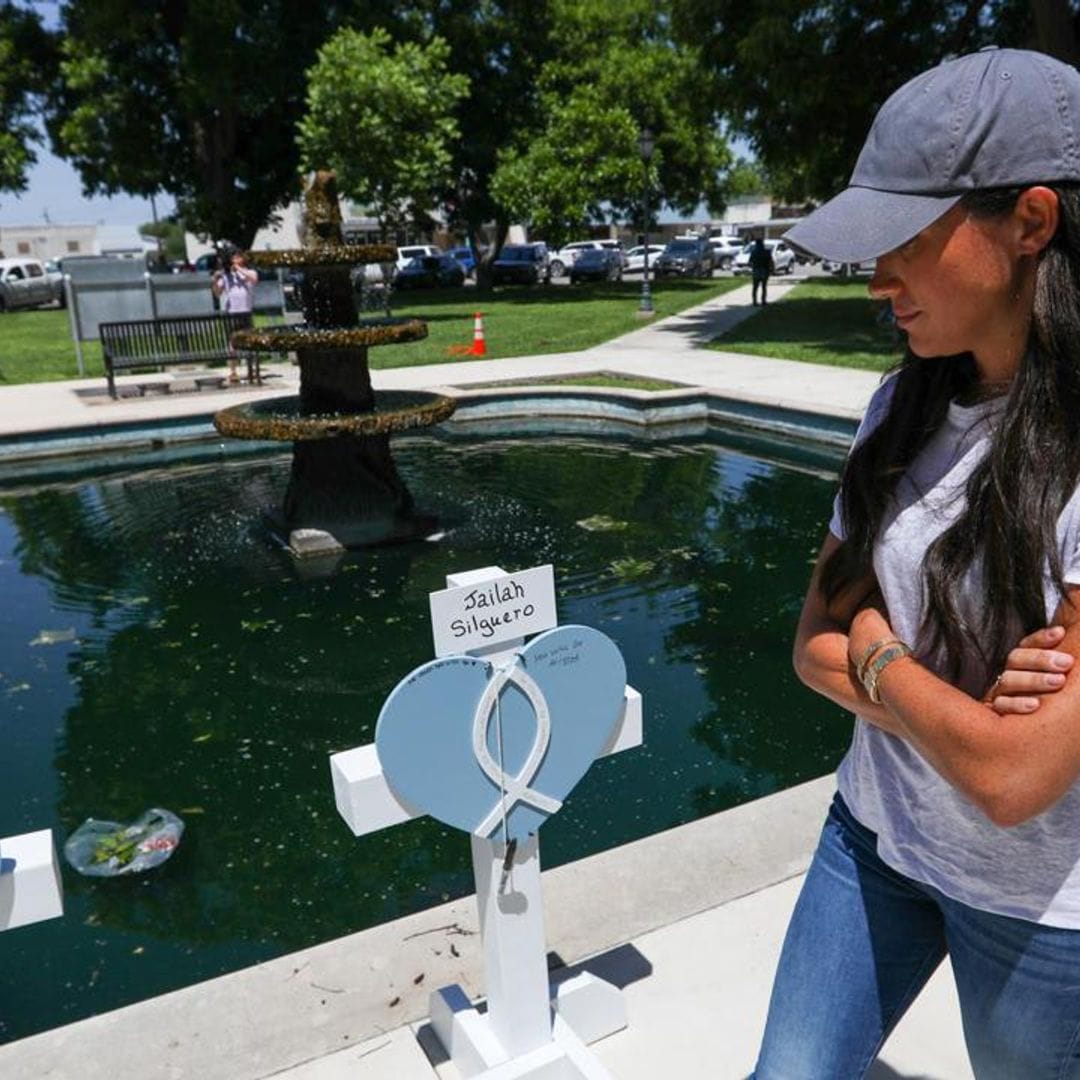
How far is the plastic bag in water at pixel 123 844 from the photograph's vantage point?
357cm

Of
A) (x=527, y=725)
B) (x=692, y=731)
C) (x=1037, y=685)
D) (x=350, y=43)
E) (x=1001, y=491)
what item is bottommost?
(x=692, y=731)

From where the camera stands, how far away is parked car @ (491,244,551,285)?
110 ft

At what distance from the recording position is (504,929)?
2199 millimetres

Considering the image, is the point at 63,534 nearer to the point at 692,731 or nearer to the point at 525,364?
the point at 692,731

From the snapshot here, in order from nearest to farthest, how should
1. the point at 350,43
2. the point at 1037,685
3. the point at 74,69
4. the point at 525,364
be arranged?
the point at 1037,685, the point at 525,364, the point at 350,43, the point at 74,69

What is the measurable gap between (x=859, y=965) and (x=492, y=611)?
0.93 m

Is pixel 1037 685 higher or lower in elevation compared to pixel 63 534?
higher

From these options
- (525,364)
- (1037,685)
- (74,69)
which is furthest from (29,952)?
(74,69)

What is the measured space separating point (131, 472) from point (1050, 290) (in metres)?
10.1

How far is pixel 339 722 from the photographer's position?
4.66 m

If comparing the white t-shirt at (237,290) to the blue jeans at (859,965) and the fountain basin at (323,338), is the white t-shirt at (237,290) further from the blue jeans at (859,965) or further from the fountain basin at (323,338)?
the blue jeans at (859,965)

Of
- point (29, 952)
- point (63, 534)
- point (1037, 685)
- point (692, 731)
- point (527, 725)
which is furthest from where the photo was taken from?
point (63, 534)

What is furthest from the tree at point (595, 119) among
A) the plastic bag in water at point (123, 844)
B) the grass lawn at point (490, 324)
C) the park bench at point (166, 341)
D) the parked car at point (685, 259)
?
the plastic bag in water at point (123, 844)

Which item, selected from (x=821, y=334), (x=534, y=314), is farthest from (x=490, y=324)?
(x=821, y=334)
